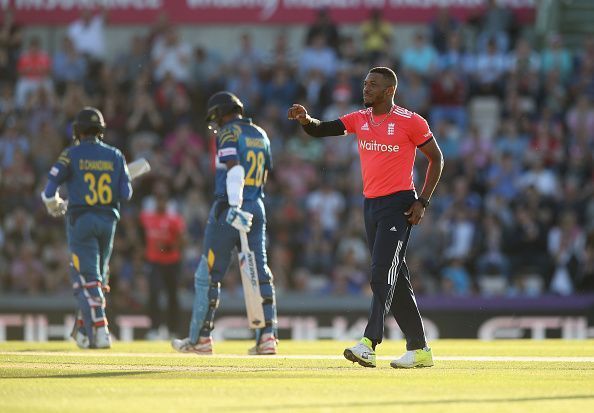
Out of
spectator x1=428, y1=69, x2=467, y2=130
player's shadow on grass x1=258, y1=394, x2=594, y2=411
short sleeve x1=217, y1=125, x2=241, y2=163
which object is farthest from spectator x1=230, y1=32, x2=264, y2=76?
player's shadow on grass x1=258, y1=394, x2=594, y2=411

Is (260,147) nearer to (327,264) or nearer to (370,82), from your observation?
(370,82)

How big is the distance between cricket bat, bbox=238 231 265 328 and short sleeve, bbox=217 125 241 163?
78 cm

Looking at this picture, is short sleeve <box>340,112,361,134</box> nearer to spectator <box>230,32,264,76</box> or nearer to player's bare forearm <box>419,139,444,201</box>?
player's bare forearm <box>419,139,444,201</box>

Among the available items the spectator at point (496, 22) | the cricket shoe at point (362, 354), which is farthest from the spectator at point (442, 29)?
the cricket shoe at point (362, 354)

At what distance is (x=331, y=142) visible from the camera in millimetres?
24266

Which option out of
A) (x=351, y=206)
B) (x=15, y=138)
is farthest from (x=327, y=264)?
(x=15, y=138)

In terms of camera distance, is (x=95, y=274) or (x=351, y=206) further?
(x=351, y=206)

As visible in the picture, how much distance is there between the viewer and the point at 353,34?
27.4 meters

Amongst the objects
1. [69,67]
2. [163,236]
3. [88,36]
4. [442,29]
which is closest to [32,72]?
[69,67]

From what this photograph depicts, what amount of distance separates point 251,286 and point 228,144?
140 centimetres

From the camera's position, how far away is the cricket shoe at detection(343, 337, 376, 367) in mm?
10766

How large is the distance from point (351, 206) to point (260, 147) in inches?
386

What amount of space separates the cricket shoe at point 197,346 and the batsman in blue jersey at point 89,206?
4.46 ft

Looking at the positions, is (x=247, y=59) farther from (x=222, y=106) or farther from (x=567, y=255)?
(x=222, y=106)
